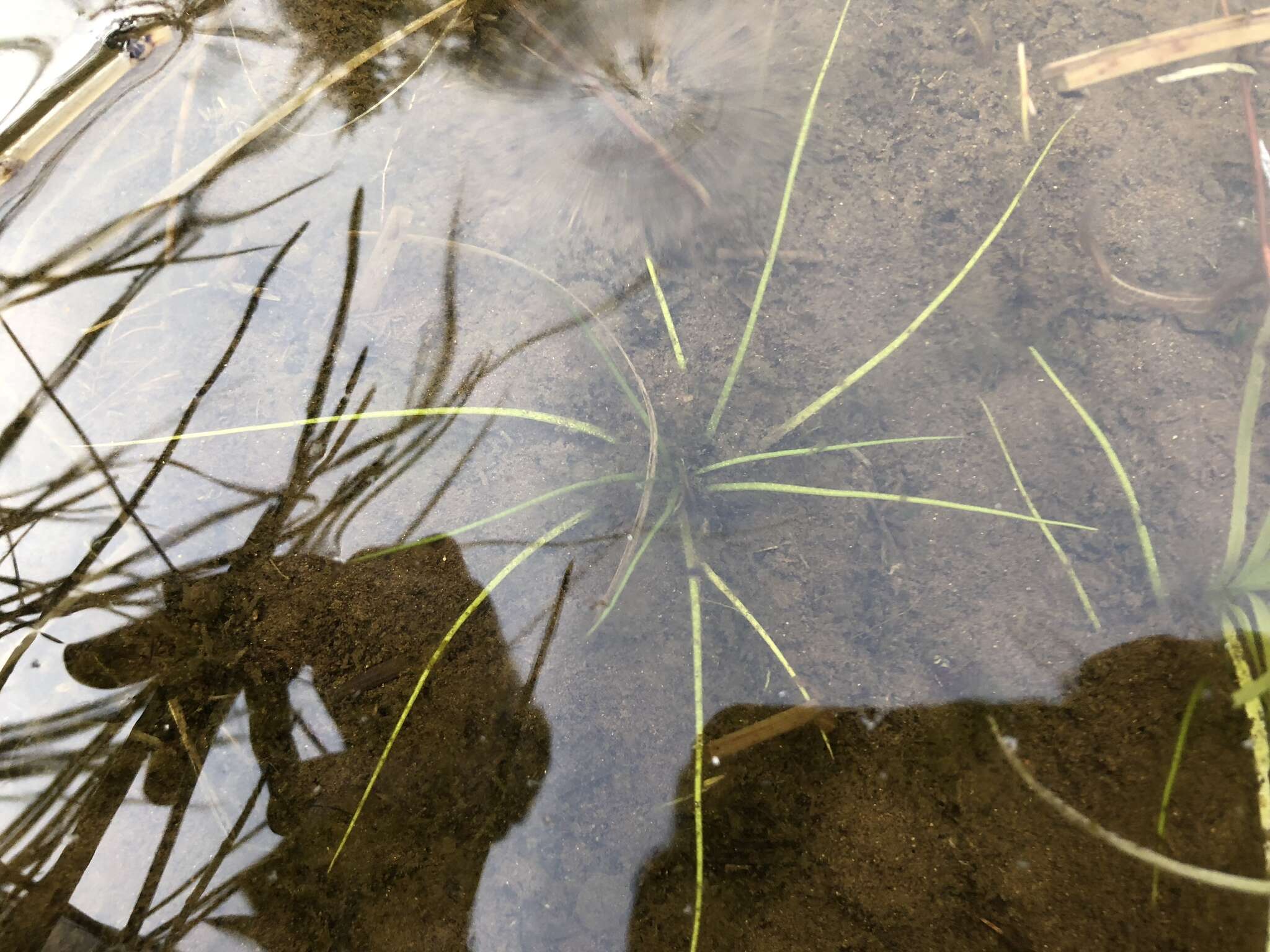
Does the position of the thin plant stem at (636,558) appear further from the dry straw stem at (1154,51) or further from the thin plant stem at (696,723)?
the dry straw stem at (1154,51)

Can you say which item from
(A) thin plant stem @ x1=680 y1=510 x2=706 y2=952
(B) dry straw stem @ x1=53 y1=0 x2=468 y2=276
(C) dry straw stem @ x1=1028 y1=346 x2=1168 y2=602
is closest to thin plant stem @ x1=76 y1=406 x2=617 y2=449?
(A) thin plant stem @ x1=680 y1=510 x2=706 y2=952

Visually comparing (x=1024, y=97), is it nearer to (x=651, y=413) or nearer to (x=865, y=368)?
(x=865, y=368)

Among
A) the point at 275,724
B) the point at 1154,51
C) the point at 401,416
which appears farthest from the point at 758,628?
the point at 1154,51

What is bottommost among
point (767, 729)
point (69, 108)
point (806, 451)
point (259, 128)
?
point (767, 729)

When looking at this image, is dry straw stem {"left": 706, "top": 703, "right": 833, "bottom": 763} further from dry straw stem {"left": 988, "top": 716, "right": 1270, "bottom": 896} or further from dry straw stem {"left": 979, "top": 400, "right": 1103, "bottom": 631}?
dry straw stem {"left": 979, "top": 400, "right": 1103, "bottom": 631}

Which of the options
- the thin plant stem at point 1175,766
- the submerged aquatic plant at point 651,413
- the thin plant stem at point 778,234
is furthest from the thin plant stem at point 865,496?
the thin plant stem at point 1175,766

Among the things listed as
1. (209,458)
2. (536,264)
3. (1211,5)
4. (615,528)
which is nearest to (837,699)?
(615,528)

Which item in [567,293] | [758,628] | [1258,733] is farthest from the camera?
[567,293]
